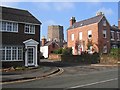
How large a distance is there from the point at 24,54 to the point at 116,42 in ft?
108

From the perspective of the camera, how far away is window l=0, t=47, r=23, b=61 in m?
30.3

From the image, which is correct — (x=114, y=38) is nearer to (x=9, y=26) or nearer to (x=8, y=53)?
(x=9, y=26)

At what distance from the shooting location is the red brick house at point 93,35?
2203 inches

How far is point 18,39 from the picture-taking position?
31953mm

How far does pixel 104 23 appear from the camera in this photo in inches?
2253

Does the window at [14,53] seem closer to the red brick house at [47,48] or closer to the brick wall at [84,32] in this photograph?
the brick wall at [84,32]

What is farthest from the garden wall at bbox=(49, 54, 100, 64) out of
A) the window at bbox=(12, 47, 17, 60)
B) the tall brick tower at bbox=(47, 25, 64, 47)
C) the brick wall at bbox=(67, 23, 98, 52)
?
the tall brick tower at bbox=(47, 25, 64, 47)

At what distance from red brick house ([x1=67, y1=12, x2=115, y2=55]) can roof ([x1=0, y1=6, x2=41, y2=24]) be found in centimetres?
2263

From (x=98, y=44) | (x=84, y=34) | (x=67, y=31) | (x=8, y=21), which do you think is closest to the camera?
(x=8, y=21)

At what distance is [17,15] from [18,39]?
3.66 metres

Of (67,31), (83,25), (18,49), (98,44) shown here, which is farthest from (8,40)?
(67,31)

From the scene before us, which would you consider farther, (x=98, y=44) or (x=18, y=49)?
(x=98, y=44)

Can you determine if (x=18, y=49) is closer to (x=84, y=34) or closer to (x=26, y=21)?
(x=26, y=21)

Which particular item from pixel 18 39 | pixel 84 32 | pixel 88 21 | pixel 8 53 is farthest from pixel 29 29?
pixel 88 21
